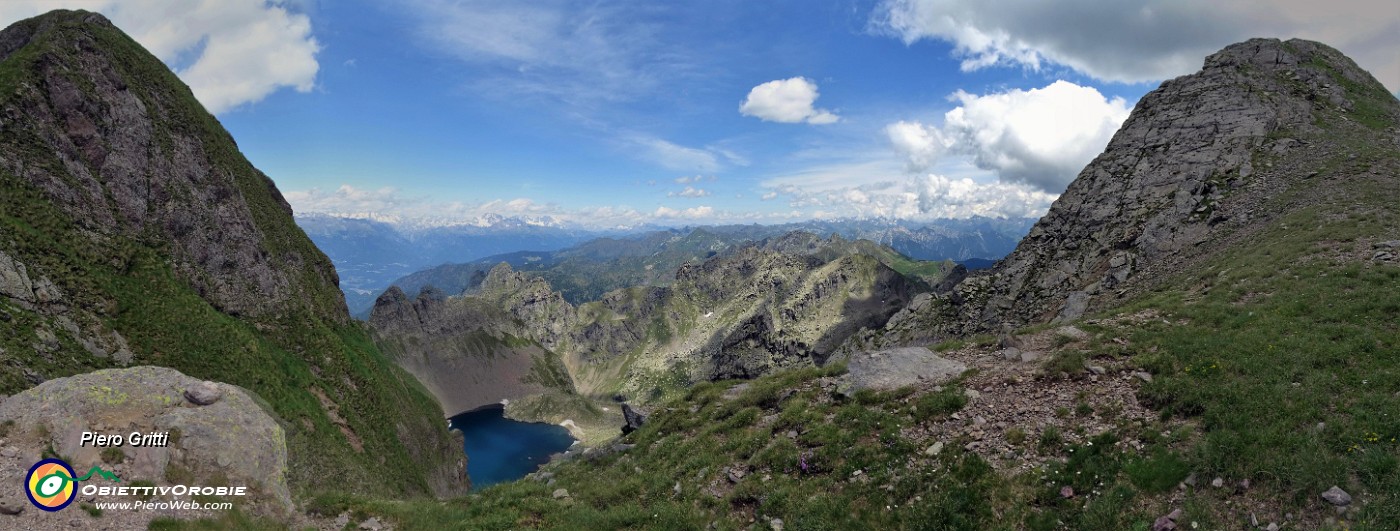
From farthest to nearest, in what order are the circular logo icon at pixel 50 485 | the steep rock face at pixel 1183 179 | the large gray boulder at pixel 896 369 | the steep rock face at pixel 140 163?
the steep rock face at pixel 140 163, the steep rock face at pixel 1183 179, the large gray boulder at pixel 896 369, the circular logo icon at pixel 50 485

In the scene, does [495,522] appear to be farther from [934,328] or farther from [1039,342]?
[934,328]

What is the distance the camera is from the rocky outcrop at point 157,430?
1434 centimetres

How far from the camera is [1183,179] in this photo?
2392 inches

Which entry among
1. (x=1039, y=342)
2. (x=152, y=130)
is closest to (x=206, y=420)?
(x=1039, y=342)

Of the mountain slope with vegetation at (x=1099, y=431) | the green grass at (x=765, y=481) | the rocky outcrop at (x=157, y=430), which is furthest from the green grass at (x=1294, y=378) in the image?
the rocky outcrop at (x=157, y=430)

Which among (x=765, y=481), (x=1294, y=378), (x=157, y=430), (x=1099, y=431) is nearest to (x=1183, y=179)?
(x=1294, y=378)

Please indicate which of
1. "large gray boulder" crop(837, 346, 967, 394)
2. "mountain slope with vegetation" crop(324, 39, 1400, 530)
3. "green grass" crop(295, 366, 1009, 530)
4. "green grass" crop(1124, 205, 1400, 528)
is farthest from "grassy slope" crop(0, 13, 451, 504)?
"green grass" crop(1124, 205, 1400, 528)

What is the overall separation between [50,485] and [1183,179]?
304 feet

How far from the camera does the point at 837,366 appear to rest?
27594 millimetres

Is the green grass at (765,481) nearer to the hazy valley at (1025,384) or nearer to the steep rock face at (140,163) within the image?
the hazy valley at (1025,384)

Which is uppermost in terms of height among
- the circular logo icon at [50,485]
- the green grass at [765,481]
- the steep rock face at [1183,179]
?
the steep rock face at [1183,179]

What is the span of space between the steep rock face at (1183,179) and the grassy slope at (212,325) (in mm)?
71946

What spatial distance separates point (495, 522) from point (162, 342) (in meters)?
77.5

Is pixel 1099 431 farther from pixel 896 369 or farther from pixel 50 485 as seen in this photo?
pixel 50 485
